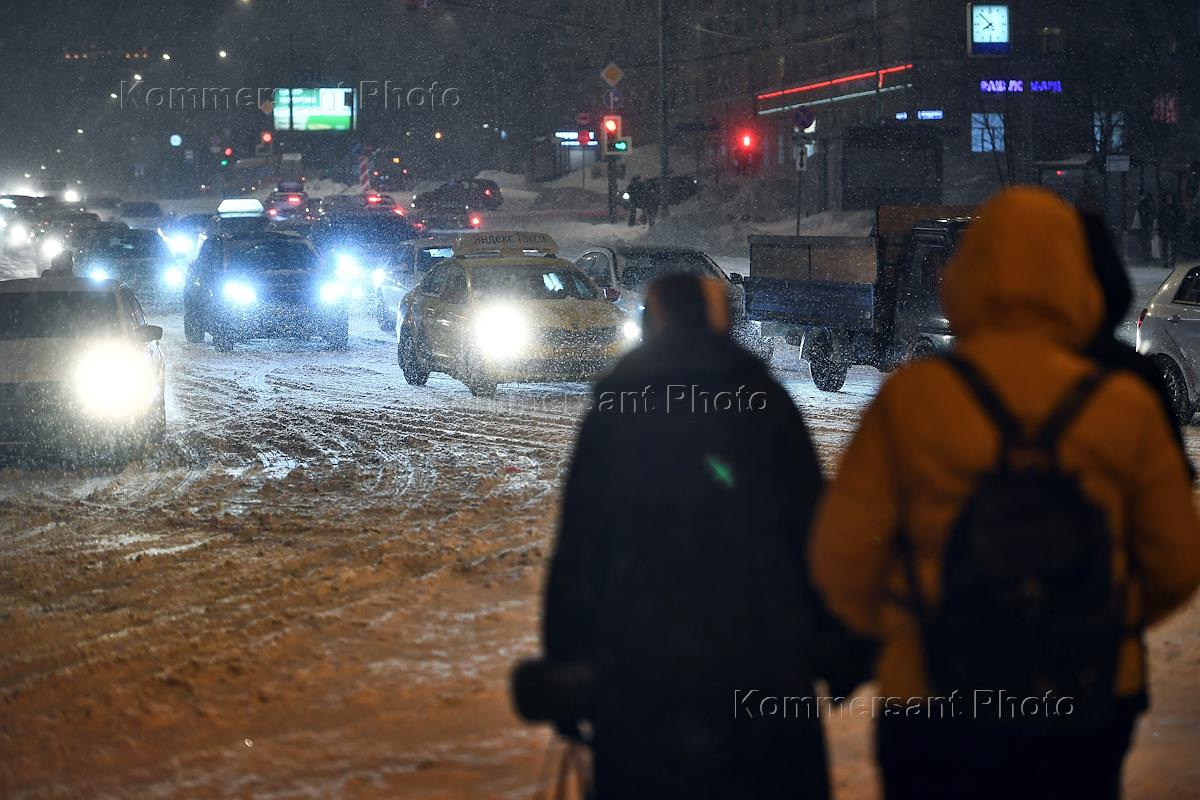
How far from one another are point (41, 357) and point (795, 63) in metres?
53.2

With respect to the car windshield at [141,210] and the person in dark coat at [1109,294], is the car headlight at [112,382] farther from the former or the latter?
the car windshield at [141,210]

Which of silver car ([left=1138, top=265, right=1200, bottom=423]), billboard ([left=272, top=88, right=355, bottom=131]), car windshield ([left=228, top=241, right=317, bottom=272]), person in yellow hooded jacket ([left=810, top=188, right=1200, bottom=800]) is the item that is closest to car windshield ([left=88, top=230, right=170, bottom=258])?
car windshield ([left=228, top=241, right=317, bottom=272])

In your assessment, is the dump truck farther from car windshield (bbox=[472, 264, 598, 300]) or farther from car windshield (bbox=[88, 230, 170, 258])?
car windshield (bbox=[88, 230, 170, 258])

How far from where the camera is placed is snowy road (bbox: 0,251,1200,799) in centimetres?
552

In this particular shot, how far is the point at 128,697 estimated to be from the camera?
6379mm

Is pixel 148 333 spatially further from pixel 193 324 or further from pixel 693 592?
pixel 693 592

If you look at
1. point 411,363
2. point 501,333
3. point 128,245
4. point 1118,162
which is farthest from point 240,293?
point 1118,162

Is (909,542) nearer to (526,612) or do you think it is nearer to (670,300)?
(670,300)

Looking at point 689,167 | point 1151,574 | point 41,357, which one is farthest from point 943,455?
point 689,167

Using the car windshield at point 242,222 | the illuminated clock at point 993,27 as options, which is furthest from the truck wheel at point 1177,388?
the illuminated clock at point 993,27

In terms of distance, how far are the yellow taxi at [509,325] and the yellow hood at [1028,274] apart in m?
13.8

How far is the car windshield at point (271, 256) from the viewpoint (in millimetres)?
23469
